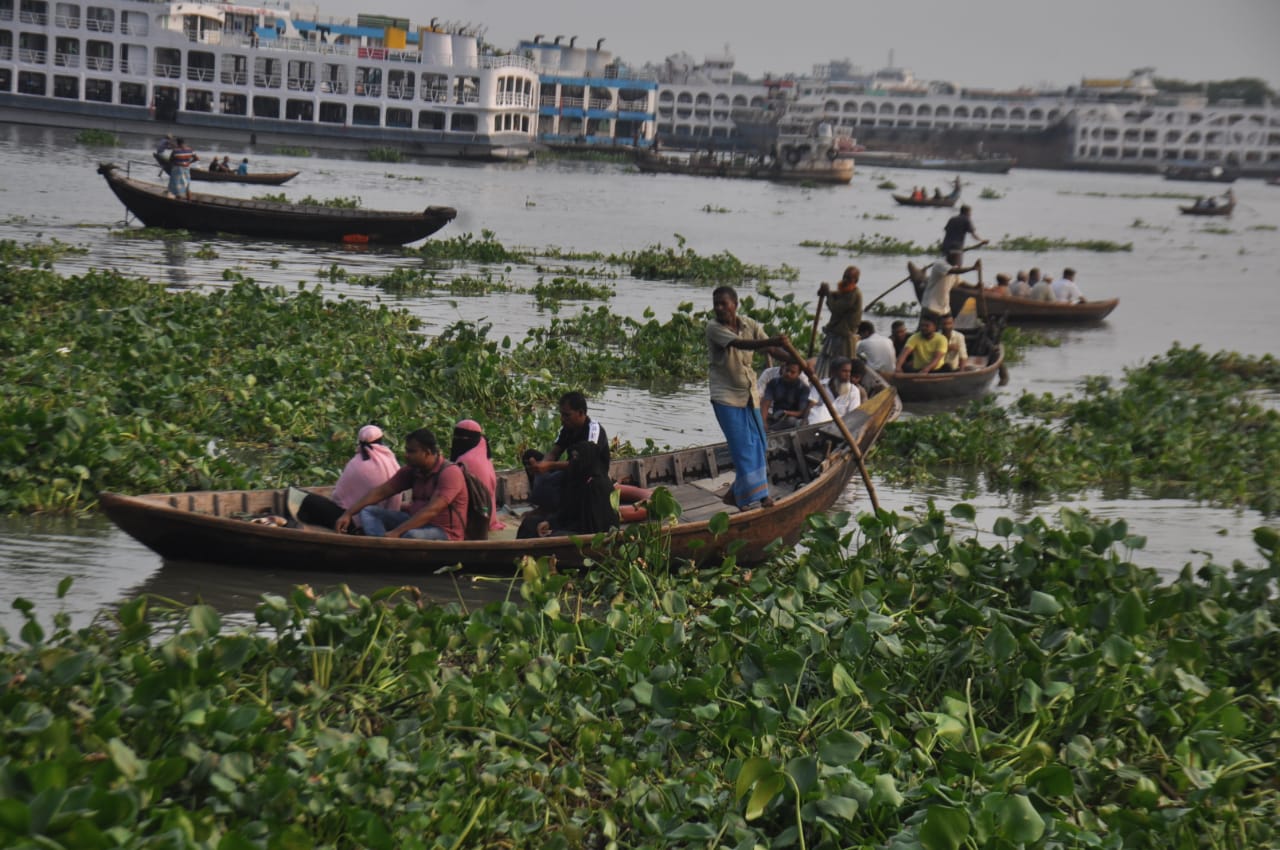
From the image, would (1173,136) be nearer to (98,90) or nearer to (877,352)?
(98,90)

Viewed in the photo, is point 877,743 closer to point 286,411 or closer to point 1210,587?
point 1210,587

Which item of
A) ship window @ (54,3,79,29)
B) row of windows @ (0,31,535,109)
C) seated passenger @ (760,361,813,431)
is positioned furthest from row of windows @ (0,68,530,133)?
seated passenger @ (760,361,813,431)

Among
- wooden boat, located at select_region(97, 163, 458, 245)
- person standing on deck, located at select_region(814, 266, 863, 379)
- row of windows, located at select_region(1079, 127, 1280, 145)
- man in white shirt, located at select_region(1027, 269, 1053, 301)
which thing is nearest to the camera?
person standing on deck, located at select_region(814, 266, 863, 379)

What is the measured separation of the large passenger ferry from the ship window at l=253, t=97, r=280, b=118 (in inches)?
2.1

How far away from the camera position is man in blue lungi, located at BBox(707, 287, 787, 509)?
828cm

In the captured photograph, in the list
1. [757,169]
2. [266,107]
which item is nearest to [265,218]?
[266,107]

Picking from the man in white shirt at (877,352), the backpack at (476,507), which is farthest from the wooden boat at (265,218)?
the backpack at (476,507)

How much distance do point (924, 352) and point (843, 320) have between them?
2.16 meters

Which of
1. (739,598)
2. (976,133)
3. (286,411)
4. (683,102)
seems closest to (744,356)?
(739,598)

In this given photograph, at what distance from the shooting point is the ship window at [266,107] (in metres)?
62.0

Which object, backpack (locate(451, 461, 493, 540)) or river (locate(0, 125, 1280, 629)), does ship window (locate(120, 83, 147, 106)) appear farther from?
backpack (locate(451, 461, 493, 540))

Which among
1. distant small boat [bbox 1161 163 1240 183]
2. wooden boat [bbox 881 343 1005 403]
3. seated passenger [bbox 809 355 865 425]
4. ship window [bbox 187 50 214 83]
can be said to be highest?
distant small boat [bbox 1161 163 1240 183]

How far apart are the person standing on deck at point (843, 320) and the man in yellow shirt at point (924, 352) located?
Result: 1777mm

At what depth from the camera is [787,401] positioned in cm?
1094
